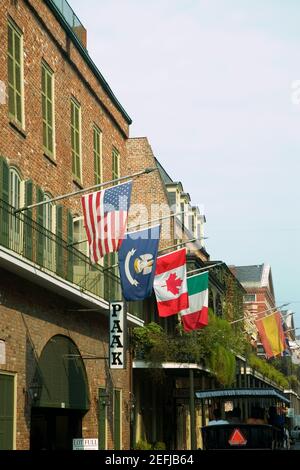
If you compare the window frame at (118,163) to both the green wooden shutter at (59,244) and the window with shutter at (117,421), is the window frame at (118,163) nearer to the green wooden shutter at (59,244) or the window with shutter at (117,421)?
the green wooden shutter at (59,244)

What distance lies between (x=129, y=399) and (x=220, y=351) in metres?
6.25

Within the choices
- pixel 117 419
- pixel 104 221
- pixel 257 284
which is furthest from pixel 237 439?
pixel 257 284

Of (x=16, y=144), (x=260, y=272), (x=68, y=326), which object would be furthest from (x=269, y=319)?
(x=260, y=272)

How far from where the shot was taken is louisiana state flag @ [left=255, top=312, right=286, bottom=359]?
49750 mm

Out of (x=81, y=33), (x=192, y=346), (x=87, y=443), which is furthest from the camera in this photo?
(x=192, y=346)

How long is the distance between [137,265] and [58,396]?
14.4 feet

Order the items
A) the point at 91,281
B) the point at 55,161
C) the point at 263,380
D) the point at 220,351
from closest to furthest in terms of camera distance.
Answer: the point at 55,161, the point at 91,281, the point at 220,351, the point at 263,380

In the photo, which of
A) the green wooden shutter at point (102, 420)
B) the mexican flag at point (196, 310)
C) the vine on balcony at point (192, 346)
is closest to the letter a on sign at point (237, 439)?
the green wooden shutter at point (102, 420)

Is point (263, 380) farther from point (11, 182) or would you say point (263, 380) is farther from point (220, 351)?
point (11, 182)

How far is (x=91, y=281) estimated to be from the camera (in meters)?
29.0

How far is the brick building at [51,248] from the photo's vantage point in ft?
74.0

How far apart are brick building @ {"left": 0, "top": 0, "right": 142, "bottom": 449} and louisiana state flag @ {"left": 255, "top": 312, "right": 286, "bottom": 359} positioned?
662 inches

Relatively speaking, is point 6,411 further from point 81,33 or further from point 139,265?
point 81,33

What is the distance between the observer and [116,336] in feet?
94.0
